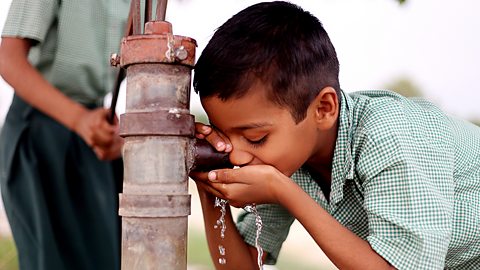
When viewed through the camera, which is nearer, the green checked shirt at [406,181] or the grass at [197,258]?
the green checked shirt at [406,181]

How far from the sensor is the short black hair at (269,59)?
1.89 metres

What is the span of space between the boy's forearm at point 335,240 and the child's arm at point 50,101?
87cm

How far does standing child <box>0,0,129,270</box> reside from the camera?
8.54ft

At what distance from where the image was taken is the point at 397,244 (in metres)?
1.89

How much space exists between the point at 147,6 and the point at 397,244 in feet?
2.51

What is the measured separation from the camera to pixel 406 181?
1888 mm

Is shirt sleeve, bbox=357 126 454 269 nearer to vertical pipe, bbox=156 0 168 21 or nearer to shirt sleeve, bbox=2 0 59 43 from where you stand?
vertical pipe, bbox=156 0 168 21

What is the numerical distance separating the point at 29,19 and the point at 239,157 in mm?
1092

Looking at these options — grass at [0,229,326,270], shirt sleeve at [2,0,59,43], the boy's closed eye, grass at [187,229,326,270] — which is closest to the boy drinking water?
the boy's closed eye

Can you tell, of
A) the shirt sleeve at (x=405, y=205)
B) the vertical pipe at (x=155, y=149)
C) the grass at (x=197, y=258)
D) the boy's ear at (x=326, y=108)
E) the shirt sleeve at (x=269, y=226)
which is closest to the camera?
the vertical pipe at (x=155, y=149)

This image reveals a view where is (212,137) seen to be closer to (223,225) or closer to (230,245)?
(223,225)

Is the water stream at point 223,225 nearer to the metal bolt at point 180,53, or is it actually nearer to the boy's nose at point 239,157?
the boy's nose at point 239,157

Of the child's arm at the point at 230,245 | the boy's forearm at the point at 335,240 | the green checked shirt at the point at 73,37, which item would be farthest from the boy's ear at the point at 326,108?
the green checked shirt at the point at 73,37

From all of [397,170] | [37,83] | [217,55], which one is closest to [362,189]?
[397,170]
